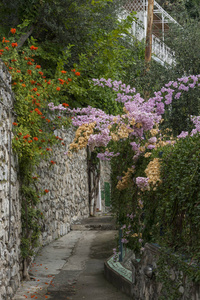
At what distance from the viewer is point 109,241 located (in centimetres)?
1152

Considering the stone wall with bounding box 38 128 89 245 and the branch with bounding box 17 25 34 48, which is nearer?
the stone wall with bounding box 38 128 89 245

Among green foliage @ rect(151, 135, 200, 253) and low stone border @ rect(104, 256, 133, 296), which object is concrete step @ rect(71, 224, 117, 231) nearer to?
low stone border @ rect(104, 256, 133, 296)

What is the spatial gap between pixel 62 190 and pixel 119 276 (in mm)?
6314

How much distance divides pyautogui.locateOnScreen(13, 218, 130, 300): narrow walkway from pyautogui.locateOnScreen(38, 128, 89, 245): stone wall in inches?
20.3

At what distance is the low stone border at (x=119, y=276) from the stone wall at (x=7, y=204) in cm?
152

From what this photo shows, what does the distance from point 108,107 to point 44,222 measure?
6.15 metres

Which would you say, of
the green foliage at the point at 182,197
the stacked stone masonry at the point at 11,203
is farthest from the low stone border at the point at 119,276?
the green foliage at the point at 182,197

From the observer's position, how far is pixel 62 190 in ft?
42.5

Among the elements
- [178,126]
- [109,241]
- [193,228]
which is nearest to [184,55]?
[178,126]

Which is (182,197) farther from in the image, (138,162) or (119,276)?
(119,276)

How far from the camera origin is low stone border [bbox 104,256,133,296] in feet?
21.0

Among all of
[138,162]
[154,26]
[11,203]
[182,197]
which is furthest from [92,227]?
[182,197]

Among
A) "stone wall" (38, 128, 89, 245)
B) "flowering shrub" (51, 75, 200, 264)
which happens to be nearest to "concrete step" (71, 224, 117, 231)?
"stone wall" (38, 128, 89, 245)

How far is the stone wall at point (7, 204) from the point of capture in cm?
566
